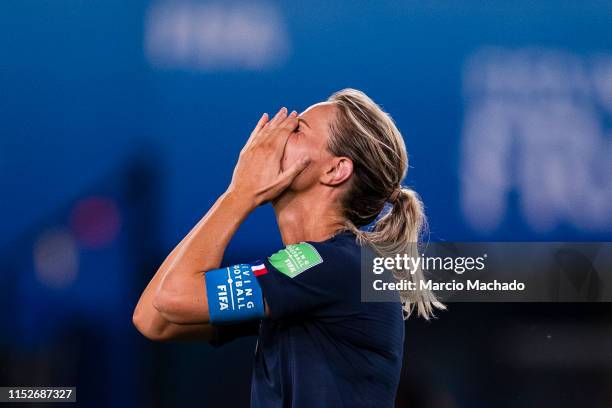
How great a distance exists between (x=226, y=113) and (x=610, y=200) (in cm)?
115

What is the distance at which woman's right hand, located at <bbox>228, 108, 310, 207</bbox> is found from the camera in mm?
1196

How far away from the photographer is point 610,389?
7.17ft

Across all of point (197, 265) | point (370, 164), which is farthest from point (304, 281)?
point (370, 164)

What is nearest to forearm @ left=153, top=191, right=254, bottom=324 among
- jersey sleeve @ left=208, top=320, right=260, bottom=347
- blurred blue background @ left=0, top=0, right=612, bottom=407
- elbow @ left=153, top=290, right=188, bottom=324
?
elbow @ left=153, top=290, right=188, bottom=324

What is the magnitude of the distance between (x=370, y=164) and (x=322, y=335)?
0.30 meters

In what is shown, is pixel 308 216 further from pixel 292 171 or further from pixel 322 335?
pixel 322 335

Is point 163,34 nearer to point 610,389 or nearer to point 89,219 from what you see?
point 89,219

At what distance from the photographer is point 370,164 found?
1.25 meters

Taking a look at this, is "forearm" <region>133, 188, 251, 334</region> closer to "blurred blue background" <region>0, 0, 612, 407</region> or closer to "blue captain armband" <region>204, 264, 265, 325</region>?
"blue captain armband" <region>204, 264, 265, 325</region>

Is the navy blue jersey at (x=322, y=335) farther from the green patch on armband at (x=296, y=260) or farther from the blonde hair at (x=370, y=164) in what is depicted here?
the blonde hair at (x=370, y=164)

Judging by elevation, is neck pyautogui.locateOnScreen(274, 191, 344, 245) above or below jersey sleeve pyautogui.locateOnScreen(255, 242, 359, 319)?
above

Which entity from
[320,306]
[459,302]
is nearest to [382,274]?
[320,306]

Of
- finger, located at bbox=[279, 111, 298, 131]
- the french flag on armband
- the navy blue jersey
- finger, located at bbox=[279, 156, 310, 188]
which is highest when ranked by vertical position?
finger, located at bbox=[279, 111, 298, 131]

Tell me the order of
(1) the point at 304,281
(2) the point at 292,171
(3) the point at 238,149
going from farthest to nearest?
(3) the point at 238,149 < (2) the point at 292,171 < (1) the point at 304,281
